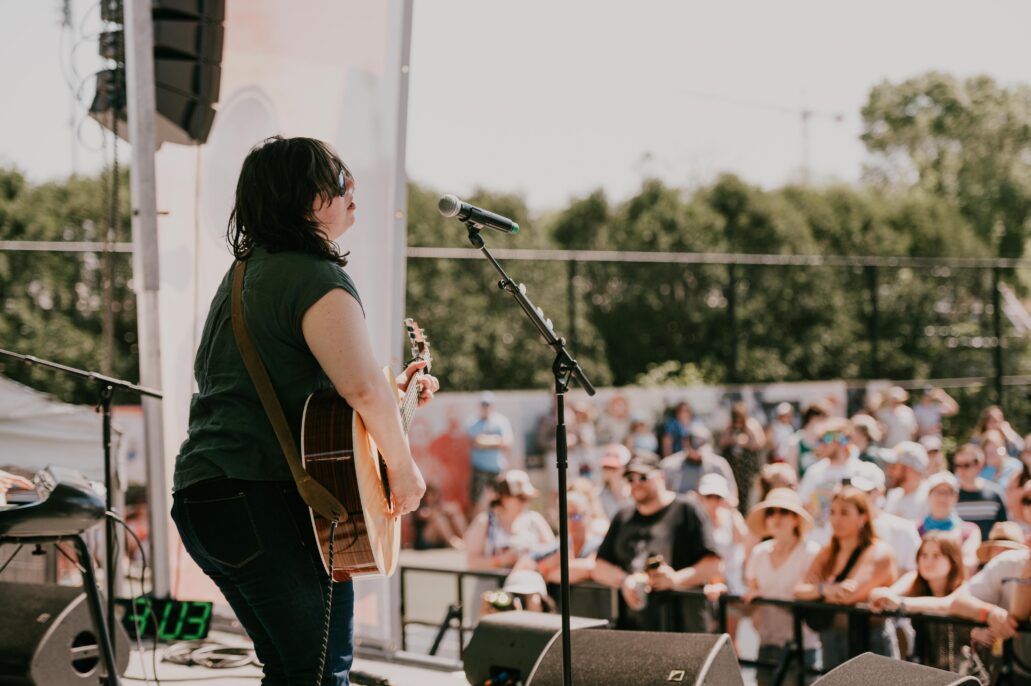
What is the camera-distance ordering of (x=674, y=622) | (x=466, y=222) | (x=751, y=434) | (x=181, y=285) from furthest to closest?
(x=751, y=434)
(x=674, y=622)
(x=181, y=285)
(x=466, y=222)

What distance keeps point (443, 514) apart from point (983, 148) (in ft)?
98.6

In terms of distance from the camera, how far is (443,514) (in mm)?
13203

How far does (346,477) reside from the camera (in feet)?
7.45

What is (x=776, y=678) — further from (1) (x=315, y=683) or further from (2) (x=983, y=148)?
(2) (x=983, y=148)

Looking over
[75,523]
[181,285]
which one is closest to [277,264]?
[75,523]

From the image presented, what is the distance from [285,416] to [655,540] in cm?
354

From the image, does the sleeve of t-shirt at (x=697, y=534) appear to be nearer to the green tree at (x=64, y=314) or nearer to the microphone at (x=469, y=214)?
the microphone at (x=469, y=214)

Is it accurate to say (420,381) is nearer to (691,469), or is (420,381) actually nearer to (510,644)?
(510,644)

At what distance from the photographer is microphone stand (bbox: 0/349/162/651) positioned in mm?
3669

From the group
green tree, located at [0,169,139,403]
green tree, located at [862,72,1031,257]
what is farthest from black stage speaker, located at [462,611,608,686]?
green tree, located at [862,72,1031,257]

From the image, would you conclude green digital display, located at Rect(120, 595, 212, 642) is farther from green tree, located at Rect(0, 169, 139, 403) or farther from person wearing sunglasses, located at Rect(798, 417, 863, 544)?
green tree, located at Rect(0, 169, 139, 403)

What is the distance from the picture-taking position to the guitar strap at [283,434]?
2248 millimetres

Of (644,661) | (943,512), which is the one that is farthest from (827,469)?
(644,661)

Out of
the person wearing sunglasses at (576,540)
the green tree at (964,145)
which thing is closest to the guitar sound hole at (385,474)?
the person wearing sunglasses at (576,540)
